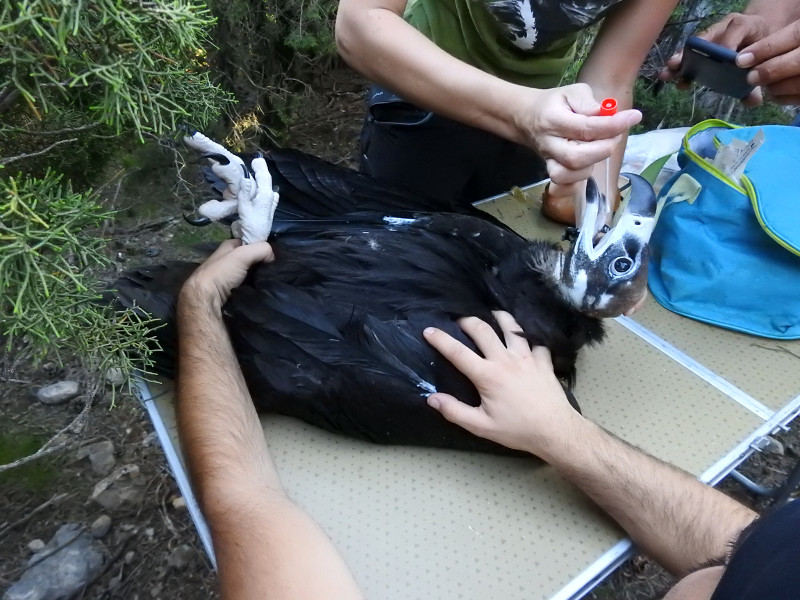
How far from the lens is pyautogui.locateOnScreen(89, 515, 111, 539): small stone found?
4.39 ft

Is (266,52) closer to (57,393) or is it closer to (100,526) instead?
(57,393)

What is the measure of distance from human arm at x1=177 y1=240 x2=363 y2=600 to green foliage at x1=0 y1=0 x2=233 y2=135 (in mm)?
413

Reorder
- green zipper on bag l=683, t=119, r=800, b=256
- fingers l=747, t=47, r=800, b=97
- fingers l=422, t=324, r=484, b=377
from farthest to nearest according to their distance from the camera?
1. fingers l=747, t=47, r=800, b=97
2. green zipper on bag l=683, t=119, r=800, b=256
3. fingers l=422, t=324, r=484, b=377

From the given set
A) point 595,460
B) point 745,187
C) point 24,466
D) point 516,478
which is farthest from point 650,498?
point 24,466

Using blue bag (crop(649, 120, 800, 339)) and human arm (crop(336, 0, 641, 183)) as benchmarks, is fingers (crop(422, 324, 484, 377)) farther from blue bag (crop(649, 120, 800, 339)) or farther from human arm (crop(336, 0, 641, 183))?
blue bag (crop(649, 120, 800, 339))

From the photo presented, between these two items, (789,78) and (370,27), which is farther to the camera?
(789,78)

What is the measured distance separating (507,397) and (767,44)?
3.52 ft

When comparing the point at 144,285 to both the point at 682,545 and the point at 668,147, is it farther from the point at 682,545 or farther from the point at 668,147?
the point at 668,147

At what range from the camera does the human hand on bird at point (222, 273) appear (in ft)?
3.10

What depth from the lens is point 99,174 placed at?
1.06 m

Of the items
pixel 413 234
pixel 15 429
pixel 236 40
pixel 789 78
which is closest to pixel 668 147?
pixel 789 78

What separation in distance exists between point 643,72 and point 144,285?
95.7 inches

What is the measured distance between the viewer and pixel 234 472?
77 centimetres

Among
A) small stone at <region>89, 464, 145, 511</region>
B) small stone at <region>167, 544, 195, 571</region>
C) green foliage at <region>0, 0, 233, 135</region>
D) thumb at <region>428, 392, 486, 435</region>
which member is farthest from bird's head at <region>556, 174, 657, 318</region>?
small stone at <region>89, 464, 145, 511</region>
